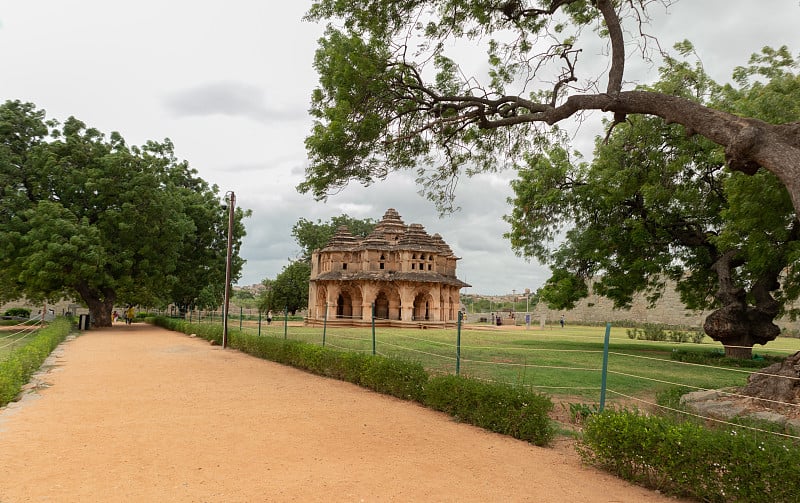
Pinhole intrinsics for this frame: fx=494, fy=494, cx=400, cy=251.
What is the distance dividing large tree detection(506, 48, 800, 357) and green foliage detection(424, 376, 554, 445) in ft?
26.2

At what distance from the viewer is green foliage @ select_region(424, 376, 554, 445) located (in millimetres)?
6621

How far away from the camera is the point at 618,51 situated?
853 centimetres

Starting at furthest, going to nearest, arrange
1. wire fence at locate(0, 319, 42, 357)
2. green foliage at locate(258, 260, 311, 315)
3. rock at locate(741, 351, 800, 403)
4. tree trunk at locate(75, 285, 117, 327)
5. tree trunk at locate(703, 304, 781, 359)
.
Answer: green foliage at locate(258, 260, 311, 315)
tree trunk at locate(75, 285, 117, 327)
wire fence at locate(0, 319, 42, 357)
tree trunk at locate(703, 304, 781, 359)
rock at locate(741, 351, 800, 403)

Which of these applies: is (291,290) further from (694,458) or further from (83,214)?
(694,458)

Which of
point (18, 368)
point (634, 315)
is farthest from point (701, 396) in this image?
point (634, 315)

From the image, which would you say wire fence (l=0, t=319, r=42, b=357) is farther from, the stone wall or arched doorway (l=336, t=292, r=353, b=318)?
the stone wall

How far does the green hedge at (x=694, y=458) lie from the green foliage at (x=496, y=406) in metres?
0.86

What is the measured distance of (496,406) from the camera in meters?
7.10

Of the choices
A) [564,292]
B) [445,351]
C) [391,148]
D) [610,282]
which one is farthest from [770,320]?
[391,148]

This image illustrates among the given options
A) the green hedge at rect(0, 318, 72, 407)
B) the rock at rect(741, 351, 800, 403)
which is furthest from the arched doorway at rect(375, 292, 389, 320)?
the rock at rect(741, 351, 800, 403)

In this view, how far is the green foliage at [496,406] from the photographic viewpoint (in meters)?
6.62

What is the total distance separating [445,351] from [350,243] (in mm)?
23483

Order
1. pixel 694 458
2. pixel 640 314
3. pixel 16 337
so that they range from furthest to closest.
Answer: pixel 640 314, pixel 16 337, pixel 694 458

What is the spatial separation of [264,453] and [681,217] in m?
17.8
